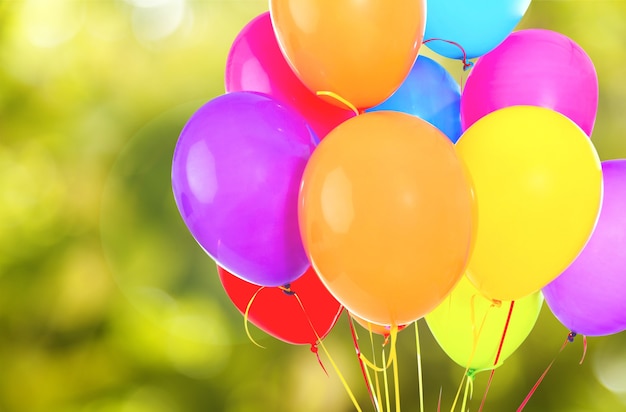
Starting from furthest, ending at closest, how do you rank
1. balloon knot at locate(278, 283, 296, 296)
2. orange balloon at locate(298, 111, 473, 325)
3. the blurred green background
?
the blurred green background < balloon knot at locate(278, 283, 296, 296) < orange balloon at locate(298, 111, 473, 325)

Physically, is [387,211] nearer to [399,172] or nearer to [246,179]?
[399,172]

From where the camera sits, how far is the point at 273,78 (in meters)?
1.16

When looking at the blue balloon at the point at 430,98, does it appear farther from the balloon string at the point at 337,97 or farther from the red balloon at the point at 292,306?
the red balloon at the point at 292,306

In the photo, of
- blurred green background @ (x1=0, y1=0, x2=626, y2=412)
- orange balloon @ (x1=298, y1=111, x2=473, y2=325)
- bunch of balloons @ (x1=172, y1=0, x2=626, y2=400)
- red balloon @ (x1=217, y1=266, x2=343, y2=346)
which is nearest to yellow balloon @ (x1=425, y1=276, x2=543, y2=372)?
bunch of balloons @ (x1=172, y1=0, x2=626, y2=400)

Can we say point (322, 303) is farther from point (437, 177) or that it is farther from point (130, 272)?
point (130, 272)

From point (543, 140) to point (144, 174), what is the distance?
167 centimetres

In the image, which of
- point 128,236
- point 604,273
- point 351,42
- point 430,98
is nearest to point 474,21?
point 430,98

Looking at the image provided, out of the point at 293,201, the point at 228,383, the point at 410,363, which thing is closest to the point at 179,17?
the point at 228,383

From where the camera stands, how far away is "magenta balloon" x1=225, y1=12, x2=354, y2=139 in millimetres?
1162

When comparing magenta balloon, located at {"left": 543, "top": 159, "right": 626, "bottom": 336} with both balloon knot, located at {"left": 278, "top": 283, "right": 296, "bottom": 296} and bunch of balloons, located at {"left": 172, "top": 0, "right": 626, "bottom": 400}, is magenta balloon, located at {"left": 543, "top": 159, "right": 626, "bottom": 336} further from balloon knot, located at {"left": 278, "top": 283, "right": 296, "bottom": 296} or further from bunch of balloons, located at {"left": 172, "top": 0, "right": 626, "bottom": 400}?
balloon knot, located at {"left": 278, "top": 283, "right": 296, "bottom": 296}

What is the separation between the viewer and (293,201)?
40.9 inches

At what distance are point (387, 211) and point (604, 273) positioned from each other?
452 mm

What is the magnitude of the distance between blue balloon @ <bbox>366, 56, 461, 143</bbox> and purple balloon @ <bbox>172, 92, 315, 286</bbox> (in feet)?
0.74

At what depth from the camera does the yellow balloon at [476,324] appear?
126 cm
